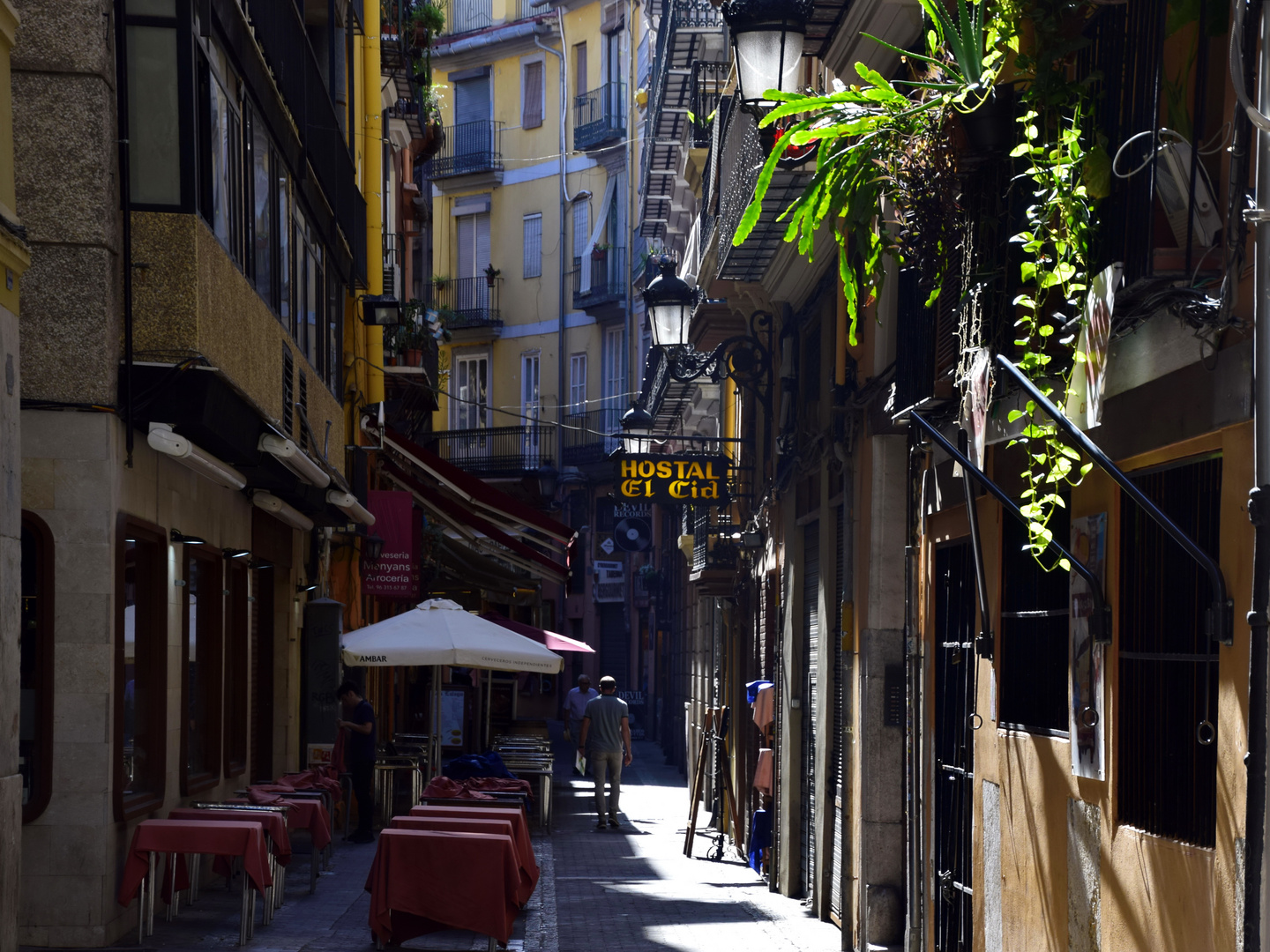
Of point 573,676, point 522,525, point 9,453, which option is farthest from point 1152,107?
point 573,676

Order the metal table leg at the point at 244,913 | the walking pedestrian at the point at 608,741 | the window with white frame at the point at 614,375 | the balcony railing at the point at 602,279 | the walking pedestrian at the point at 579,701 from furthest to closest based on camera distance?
the window with white frame at the point at 614,375 < the balcony railing at the point at 602,279 < the walking pedestrian at the point at 579,701 < the walking pedestrian at the point at 608,741 < the metal table leg at the point at 244,913

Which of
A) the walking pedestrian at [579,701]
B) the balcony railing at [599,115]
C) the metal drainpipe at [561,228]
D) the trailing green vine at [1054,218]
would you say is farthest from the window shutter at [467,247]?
the trailing green vine at [1054,218]

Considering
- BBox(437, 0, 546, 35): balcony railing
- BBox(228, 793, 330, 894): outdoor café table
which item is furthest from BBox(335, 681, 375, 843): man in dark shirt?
BBox(437, 0, 546, 35): balcony railing

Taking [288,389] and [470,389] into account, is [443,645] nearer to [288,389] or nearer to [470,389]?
[288,389]

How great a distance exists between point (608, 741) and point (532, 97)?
2971 centimetres

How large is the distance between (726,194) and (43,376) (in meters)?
7.44

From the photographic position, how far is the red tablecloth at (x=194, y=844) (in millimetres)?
Answer: 10375

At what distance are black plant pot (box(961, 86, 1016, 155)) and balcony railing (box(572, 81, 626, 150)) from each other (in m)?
37.1

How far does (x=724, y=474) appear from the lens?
1922 centimetres

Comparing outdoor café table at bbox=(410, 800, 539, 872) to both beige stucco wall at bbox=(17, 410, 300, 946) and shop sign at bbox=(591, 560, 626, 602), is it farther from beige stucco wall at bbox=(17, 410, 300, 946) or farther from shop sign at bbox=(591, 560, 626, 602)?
shop sign at bbox=(591, 560, 626, 602)

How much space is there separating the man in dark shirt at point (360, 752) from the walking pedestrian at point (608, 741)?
399 cm

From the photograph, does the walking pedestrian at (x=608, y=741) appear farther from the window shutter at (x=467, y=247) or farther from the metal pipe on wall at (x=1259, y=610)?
the window shutter at (x=467, y=247)

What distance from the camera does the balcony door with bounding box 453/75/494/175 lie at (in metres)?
48.0

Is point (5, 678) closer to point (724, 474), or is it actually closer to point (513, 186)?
point (724, 474)
